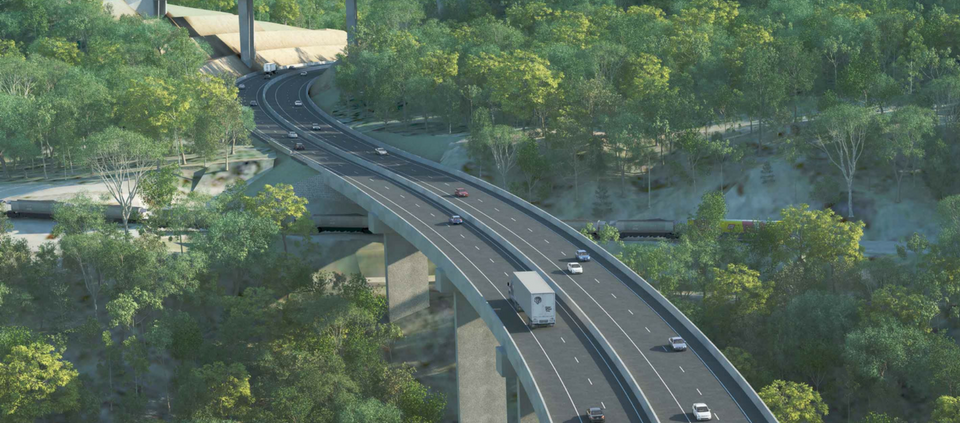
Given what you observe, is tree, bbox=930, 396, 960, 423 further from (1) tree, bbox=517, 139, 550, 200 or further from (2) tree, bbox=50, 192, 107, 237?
(2) tree, bbox=50, 192, 107, 237

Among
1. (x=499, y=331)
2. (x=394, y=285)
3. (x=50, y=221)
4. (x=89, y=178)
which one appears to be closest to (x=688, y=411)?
(x=499, y=331)

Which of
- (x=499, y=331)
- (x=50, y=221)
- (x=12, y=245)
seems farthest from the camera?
(x=50, y=221)

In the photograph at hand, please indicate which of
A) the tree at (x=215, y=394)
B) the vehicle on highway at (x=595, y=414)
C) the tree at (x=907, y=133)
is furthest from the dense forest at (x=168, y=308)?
the tree at (x=907, y=133)

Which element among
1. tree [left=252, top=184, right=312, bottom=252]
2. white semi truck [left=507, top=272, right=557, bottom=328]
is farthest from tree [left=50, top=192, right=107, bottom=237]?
white semi truck [left=507, top=272, right=557, bottom=328]

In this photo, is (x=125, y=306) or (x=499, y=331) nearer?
(x=499, y=331)

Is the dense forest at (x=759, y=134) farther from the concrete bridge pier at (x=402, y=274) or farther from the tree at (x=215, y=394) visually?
the tree at (x=215, y=394)

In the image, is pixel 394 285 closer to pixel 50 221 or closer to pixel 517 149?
pixel 517 149
